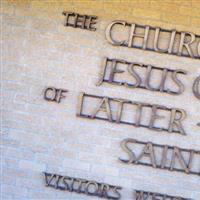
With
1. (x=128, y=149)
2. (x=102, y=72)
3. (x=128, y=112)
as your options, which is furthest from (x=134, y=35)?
(x=128, y=149)

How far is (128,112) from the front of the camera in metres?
5.16

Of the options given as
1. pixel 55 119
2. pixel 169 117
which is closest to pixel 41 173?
pixel 55 119

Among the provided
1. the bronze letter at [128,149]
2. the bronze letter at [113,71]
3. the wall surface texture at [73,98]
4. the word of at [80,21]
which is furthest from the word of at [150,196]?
the word of at [80,21]

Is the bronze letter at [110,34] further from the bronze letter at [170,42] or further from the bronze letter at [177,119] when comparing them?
the bronze letter at [177,119]

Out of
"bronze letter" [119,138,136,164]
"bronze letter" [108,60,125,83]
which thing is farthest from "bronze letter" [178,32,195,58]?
"bronze letter" [119,138,136,164]

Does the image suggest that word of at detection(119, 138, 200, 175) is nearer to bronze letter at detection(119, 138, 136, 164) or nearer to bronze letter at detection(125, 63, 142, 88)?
bronze letter at detection(119, 138, 136, 164)

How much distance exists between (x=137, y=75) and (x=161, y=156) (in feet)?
2.52

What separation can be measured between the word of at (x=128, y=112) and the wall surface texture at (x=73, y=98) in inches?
1.9

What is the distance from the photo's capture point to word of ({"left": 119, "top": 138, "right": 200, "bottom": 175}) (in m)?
5.12

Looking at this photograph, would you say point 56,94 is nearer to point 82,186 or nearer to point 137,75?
point 137,75

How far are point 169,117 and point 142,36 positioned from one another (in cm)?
78

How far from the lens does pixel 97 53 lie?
17.0 feet

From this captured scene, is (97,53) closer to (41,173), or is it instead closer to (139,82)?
(139,82)

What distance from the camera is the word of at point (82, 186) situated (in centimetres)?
519
